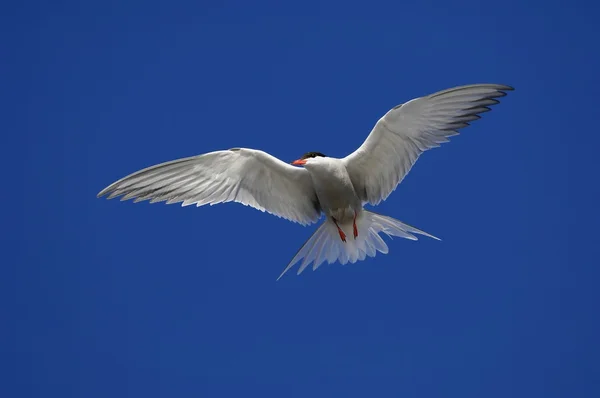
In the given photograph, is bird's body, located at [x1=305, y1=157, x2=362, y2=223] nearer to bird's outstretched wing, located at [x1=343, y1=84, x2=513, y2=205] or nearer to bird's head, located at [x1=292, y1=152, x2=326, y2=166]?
bird's head, located at [x1=292, y1=152, x2=326, y2=166]

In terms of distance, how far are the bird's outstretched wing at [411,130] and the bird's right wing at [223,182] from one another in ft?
2.11

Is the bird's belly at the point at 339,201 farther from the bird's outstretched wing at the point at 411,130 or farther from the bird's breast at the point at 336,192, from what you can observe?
the bird's outstretched wing at the point at 411,130

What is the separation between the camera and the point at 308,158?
30.7 feet

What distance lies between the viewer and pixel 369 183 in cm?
943

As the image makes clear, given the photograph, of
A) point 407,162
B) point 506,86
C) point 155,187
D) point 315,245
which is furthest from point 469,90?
point 155,187

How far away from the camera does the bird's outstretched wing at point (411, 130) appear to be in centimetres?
888

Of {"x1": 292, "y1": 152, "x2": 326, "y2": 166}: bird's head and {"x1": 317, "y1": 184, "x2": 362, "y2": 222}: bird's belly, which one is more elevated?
{"x1": 292, "y1": 152, "x2": 326, "y2": 166}: bird's head

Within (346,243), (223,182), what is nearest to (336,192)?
(346,243)

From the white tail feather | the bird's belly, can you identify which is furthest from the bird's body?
the white tail feather

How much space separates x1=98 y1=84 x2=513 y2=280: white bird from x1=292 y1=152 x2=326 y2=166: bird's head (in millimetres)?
13

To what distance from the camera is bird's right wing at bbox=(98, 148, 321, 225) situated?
904 cm

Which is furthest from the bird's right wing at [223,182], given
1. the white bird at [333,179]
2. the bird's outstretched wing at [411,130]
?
the bird's outstretched wing at [411,130]

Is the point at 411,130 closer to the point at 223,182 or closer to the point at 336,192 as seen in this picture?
the point at 336,192

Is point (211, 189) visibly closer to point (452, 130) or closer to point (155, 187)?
point (155, 187)
